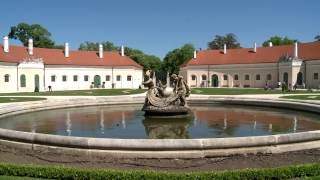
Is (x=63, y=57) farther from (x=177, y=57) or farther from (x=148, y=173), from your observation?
(x=148, y=173)

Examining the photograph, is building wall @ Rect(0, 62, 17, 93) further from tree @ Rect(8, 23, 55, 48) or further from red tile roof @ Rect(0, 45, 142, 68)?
tree @ Rect(8, 23, 55, 48)

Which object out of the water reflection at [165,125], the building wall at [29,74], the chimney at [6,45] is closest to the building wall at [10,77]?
the building wall at [29,74]

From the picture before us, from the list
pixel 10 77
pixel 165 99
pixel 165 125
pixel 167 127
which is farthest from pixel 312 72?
pixel 167 127

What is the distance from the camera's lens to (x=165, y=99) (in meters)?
18.5

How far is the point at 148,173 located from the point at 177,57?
288 ft

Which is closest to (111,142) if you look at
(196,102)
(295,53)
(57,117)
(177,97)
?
(177,97)

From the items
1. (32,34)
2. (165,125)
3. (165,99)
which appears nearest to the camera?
(165,125)

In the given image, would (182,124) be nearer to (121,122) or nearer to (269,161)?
(121,122)

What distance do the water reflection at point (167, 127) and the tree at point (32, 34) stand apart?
69.1 m

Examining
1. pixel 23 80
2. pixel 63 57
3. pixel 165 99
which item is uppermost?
pixel 63 57

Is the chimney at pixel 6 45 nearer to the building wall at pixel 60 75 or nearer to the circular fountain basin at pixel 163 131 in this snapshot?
the building wall at pixel 60 75

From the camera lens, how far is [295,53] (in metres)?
65.2

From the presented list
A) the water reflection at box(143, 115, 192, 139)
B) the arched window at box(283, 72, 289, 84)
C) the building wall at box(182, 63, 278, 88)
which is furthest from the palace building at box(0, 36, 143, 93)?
the water reflection at box(143, 115, 192, 139)

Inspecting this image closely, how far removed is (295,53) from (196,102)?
43497mm
